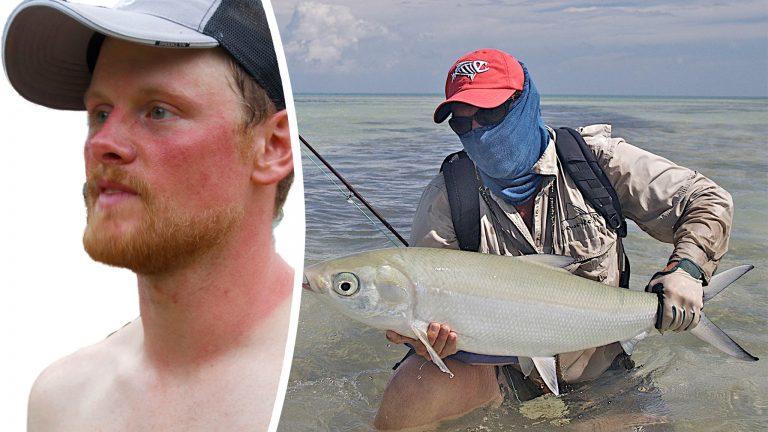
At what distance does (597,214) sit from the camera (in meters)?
3.48

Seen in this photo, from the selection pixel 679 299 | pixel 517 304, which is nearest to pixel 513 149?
pixel 517 304

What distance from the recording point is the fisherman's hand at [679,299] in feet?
10.2

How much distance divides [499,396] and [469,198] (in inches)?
33.9

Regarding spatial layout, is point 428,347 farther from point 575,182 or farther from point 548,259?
point 575,182

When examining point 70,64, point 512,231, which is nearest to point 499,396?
point 512,231

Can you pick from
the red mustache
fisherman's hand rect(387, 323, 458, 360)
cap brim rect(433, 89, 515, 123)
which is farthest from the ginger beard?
cap brim rect(433, 89, 515, 123)

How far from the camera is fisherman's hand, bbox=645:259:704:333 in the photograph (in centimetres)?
312

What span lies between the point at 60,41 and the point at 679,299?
2.48 m

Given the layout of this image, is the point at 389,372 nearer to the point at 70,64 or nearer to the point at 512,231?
the point at 512,231

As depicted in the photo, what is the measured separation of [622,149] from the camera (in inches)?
139

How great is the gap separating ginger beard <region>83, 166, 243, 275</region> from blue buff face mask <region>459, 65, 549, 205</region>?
228cm

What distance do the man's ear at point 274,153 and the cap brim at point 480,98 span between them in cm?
213

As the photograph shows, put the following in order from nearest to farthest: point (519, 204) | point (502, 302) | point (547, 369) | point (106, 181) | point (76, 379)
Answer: point (106, 181), point (76, 379), point (502, 302), point (547, 369), point (519, 204)

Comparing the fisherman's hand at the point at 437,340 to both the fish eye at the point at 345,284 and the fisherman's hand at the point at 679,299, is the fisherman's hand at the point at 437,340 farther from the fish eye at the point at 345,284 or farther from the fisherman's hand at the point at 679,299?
the fisherman's hand at the point at 679,299
